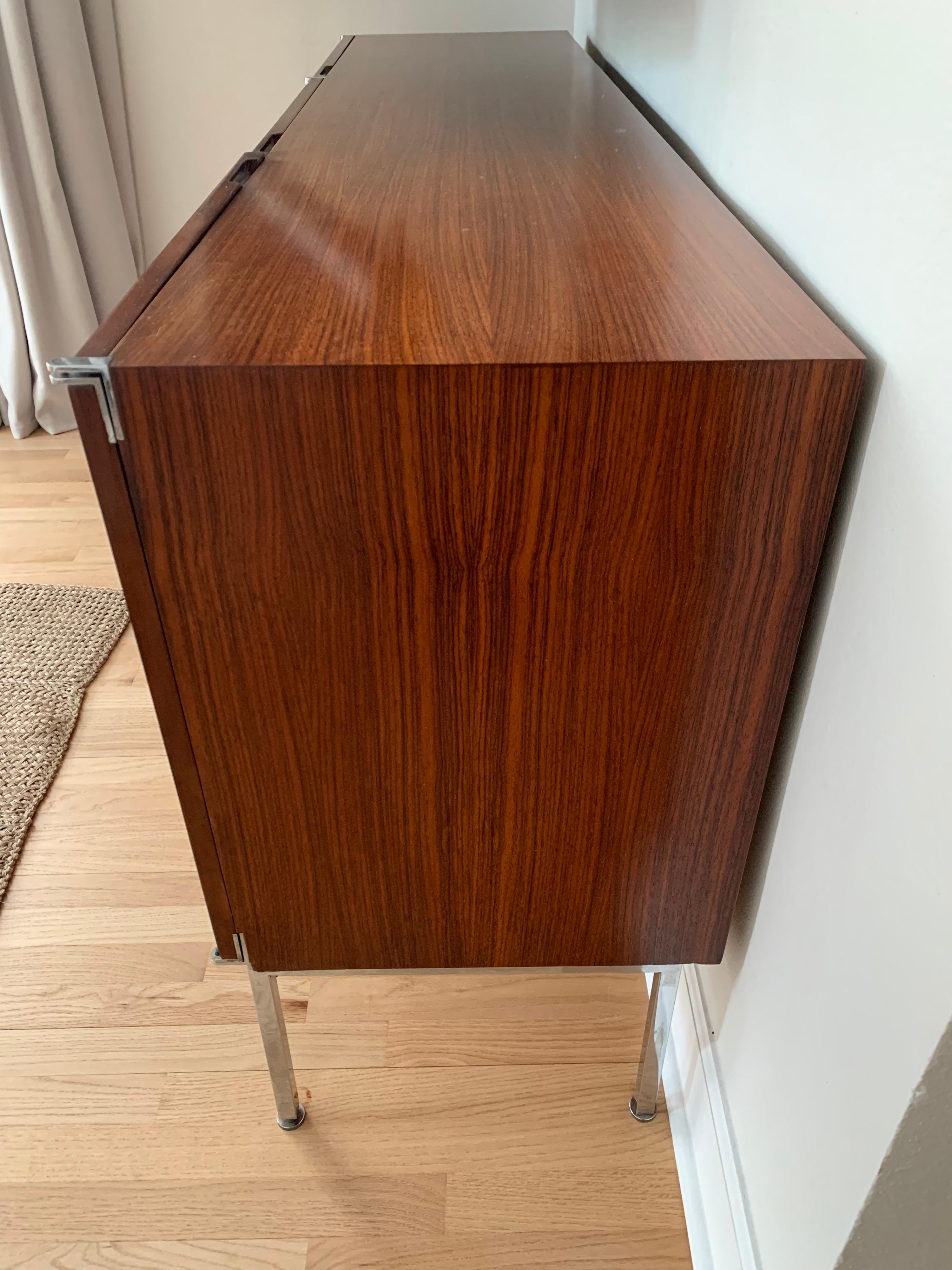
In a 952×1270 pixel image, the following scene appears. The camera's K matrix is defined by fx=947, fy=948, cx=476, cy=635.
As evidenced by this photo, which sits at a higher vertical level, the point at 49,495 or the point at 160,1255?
the point at 160,1255

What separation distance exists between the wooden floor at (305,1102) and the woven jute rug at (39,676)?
90 mm

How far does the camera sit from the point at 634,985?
1.18 meters

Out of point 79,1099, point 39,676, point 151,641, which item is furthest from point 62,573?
point 151,641

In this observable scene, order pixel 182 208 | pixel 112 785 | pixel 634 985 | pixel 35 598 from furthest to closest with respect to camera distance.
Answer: pixel 182 208 < pixel 35 598 < pixel 112 785 < pixel 634 985

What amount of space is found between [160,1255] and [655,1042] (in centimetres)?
53

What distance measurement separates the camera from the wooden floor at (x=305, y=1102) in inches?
36.8

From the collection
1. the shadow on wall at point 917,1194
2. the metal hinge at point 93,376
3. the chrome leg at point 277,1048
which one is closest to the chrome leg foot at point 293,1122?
the chrome leg at point 277,1048

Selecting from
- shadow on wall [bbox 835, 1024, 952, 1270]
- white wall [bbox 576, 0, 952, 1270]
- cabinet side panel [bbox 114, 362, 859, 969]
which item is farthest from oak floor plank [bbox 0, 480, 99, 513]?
shadow on wall [bbox 835, 1024, 952, 1270]

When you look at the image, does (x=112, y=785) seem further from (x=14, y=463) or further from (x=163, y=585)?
(x=14, y=463)

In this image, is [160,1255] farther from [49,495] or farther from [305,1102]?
[49,495]

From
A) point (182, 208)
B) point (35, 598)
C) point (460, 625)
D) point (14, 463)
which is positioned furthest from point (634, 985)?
point (182, 208)

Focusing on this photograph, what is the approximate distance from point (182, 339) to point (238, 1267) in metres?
0.86

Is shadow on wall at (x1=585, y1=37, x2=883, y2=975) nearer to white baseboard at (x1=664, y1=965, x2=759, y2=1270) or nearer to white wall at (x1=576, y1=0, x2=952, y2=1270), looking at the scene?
white wall at (x1=576, y1=0, x2=952, y2=1270)

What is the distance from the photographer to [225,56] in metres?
2.29
